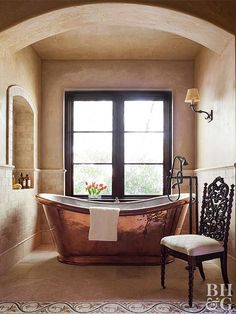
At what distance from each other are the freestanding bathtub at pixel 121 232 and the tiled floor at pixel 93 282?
130 millimetres

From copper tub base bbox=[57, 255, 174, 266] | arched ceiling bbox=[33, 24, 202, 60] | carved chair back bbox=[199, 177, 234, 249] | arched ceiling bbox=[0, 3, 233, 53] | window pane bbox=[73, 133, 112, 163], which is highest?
arched ceiling bbox=[33, 24, 202, 60]

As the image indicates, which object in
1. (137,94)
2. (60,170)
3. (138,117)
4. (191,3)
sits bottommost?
(60,170)

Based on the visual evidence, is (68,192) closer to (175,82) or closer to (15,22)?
(175,82)

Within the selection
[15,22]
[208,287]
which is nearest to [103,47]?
[15,22]

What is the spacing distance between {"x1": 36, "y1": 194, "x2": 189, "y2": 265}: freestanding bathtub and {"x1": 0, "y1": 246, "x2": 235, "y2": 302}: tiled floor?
130 millimetres

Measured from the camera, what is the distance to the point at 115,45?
4.61 m

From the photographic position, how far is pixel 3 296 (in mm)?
2881

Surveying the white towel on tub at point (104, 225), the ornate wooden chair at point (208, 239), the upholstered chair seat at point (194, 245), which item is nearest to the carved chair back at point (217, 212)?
the ornate wooden chair at point (208, 239)

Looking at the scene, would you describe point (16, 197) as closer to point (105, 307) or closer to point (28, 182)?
point (28, 182)

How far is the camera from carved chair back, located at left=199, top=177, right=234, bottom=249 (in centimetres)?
302

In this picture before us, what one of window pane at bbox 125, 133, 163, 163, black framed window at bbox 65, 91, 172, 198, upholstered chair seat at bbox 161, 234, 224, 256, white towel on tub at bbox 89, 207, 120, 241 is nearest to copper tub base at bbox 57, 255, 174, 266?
white towel on tub at bbox 89, 207, 120, 241

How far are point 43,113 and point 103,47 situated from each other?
1345 millimetres

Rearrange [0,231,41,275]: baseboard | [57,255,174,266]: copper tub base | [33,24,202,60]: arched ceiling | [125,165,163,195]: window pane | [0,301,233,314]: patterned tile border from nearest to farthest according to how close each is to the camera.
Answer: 1. [0,301,233,314]: patterned tile border
2. [0,231,41,275]: baseboard
3. [57,255,174,266]: copper tub base
4. [33,24,202,60]: arched ceiling
5. [125,165,163,195]: window pane
